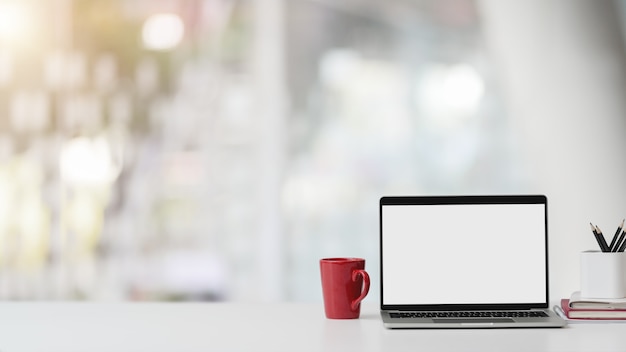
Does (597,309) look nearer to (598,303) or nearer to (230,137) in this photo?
(598,303)

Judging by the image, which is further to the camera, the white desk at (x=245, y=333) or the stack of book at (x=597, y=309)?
the stack of book at (x=597, y=309)

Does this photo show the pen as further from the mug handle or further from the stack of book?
the mug handle

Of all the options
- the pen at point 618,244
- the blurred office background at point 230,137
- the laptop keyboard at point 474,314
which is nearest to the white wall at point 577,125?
the blurred office background at point 230,137

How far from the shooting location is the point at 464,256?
1580mm

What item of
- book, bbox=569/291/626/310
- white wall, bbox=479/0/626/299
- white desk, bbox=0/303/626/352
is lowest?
white desk, bbox=0/303/626/352

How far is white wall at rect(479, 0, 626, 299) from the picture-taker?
2699 mm

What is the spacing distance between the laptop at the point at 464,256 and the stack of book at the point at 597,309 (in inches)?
1.9

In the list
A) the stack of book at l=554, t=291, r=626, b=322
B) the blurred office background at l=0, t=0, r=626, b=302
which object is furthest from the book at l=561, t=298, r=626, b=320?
the blurred office background at l=0, t=0, r=626, b=302

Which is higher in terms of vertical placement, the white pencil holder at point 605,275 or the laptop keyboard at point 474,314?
the white pencil holder at point 605,275

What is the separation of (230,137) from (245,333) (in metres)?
2.41

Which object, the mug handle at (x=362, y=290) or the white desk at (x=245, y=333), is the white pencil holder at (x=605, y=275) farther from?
the mug handle at (x=362, y=290)

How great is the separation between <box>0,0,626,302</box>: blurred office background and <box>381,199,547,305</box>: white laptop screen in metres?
2.17

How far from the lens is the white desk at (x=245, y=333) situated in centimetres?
134

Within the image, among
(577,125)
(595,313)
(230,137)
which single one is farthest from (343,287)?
(230,137)
